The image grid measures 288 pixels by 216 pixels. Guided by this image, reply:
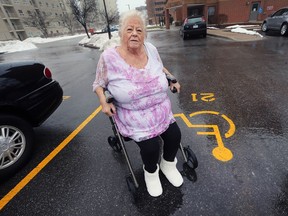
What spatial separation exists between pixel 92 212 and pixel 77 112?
8.49ft

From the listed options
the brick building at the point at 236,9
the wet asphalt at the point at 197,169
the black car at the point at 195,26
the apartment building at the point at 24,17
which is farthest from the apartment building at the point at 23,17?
the wet asphalt at the point at 197,169

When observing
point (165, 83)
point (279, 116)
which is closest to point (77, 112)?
point (165, 83)

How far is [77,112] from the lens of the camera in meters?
4.04

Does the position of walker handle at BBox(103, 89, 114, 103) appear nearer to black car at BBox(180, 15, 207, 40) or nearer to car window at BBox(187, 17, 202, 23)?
black car at BBox(180, 15, 207, 40)

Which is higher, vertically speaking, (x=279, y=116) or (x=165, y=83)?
(x=165, y=83)

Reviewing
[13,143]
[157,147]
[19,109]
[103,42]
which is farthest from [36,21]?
[157,147]

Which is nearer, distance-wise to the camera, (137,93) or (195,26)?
(137,93)

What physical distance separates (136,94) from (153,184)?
3.28ft

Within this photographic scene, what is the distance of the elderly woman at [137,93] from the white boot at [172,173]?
17cm

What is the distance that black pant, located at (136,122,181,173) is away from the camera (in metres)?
1.79

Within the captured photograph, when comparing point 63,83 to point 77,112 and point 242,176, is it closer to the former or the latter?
point 77,112

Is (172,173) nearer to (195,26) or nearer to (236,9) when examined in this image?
(195,26)

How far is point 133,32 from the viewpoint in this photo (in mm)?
1820

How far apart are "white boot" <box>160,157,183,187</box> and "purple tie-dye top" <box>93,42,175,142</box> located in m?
0.48
